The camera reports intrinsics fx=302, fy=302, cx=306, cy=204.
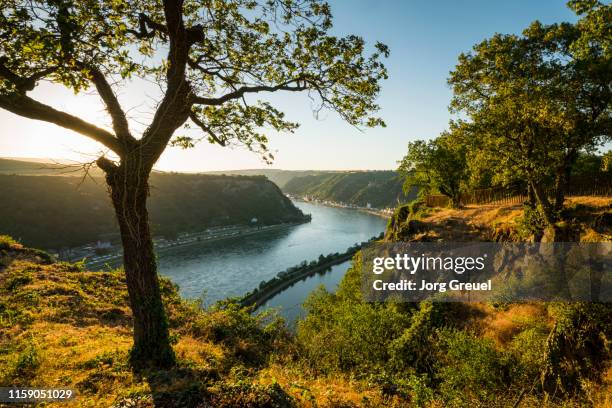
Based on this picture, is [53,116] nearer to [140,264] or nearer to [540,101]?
[140,264]

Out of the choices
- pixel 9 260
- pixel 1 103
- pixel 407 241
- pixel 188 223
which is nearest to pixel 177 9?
pixel 1 103

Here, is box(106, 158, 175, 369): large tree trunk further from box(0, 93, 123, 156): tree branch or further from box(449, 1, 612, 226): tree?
box(449, 1, 612, 226): tree

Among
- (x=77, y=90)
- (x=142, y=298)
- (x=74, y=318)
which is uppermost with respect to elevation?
(x=77, y=90)

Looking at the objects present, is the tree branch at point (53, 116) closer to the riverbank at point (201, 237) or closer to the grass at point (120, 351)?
the grass at point (120, 351)

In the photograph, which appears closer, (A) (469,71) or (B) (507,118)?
(B) (507,118)

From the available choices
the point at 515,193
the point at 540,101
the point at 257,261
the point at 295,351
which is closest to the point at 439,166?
the point at 515,193

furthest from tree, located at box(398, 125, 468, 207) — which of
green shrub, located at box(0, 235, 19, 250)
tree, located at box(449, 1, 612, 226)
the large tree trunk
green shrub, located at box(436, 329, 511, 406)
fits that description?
green shrub, located at box(0, 235, 19, 250)

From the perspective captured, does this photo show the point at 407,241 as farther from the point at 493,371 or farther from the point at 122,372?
the point at 122,372

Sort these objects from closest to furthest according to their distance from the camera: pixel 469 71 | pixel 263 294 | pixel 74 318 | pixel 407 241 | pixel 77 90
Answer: pixel 77 90, pixel 74 318, pixel 469 71, pixel 407 241, pixel 263 294
